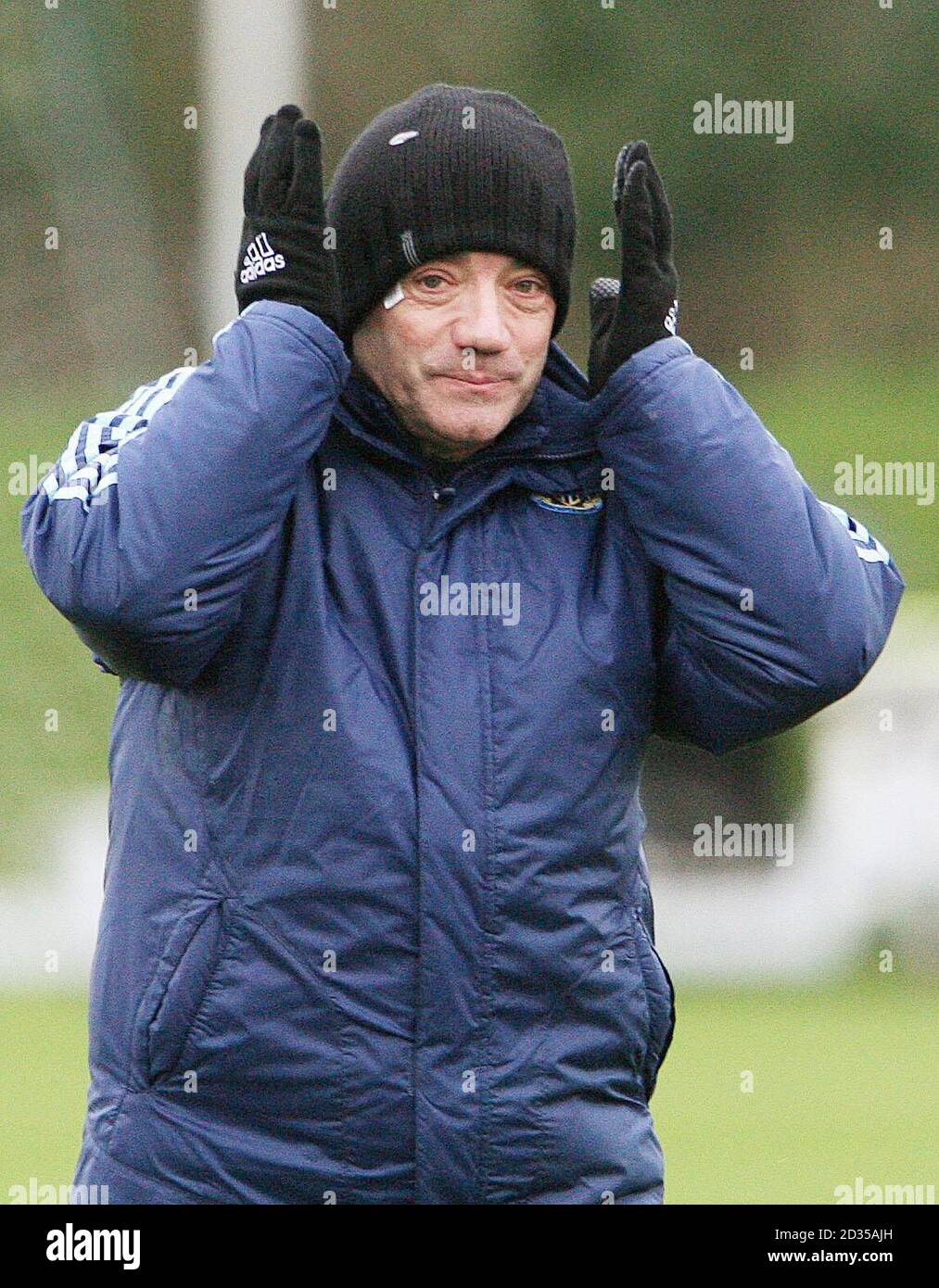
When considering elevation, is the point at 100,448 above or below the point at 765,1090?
above

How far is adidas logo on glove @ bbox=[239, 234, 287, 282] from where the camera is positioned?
5.69 ft

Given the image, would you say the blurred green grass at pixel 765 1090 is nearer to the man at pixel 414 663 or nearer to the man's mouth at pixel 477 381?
the man at pixel 414 663

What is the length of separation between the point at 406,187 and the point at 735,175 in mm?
6167

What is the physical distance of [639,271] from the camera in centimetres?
182

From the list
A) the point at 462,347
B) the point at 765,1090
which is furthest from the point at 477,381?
the point at 765,1090

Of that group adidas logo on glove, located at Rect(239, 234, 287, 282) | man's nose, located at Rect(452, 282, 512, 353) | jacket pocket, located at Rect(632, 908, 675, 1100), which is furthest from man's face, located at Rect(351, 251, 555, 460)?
jacket pocket, located at Rect(632, 908, 675, 1100)

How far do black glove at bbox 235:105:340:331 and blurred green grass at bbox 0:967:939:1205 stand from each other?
2.20 m

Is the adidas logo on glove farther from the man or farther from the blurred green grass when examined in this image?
the blurred green grass

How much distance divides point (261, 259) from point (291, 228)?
0.12ft

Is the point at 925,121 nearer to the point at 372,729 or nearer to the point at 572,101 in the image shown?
the point at 572,101

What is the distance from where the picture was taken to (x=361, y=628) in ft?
5.58

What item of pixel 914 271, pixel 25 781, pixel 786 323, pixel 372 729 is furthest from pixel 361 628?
pixel 914 271

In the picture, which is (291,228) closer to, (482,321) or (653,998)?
(482,321)

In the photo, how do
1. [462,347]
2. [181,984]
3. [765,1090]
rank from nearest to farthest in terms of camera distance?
[181,984]
[462,347]
[765,1090]
